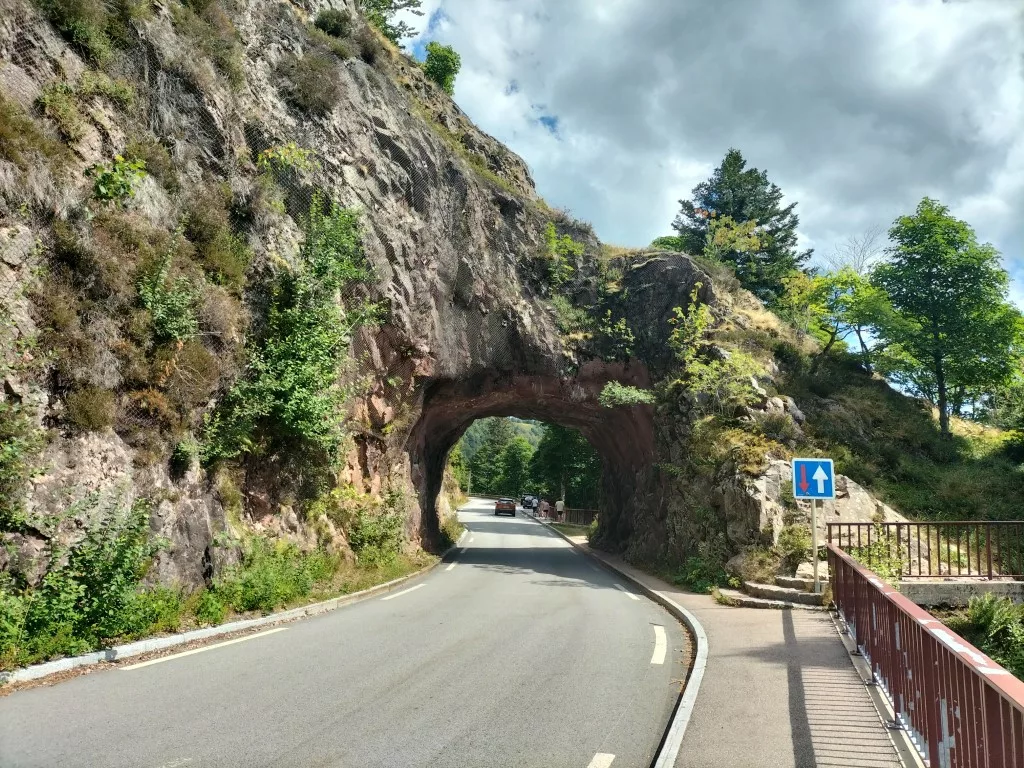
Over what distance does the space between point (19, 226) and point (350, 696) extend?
7.99 meters

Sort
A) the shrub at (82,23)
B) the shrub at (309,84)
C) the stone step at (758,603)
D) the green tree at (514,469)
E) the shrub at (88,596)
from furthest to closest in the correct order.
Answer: the green tree at (514,469) → the shrub at (309,84) → the shrub at (82,23) → the stone step at (758,603) → the shrub at (88,596)

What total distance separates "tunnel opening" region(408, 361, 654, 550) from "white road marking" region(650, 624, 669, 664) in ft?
44.3

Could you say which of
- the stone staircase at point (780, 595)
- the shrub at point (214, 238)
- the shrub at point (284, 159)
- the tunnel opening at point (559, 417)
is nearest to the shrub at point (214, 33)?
the shrub at point (284, 159)

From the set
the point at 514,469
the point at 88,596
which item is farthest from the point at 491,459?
the point at 88,596

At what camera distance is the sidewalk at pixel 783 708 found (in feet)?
15.3

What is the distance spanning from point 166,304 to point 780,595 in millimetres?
12005

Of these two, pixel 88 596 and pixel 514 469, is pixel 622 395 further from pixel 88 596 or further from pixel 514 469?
pixel 514 469

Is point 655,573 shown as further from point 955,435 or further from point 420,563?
point 955,435

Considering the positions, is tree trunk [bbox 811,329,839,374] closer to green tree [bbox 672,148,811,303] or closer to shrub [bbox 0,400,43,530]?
green tree [bbox 672,148,811,303]

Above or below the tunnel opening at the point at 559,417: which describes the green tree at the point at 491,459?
above

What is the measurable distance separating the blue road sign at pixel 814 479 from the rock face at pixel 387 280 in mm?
2618

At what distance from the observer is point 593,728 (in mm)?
5281

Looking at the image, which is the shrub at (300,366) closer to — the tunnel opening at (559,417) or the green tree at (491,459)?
the tunnel opening at (559,417)

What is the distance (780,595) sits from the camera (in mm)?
11891
